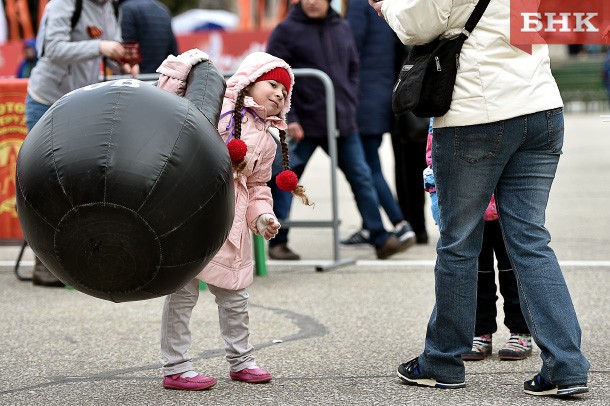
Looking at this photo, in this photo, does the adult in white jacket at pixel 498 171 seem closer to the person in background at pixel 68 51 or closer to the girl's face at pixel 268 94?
the girl's face at pixel 268 94

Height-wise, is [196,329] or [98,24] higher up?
[98,24]

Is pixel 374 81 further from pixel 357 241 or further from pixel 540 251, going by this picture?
pixel 540 251

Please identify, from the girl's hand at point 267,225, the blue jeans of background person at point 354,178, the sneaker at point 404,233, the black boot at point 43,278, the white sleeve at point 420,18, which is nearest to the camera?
the white sleeve at point 420,18

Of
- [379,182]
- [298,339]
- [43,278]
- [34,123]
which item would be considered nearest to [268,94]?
[298,339]

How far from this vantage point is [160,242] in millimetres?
3752

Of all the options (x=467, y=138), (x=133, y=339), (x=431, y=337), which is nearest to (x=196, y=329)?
(x=133, y=339)

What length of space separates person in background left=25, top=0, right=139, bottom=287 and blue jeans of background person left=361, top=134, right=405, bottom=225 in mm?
2426

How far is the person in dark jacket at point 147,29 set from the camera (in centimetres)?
907

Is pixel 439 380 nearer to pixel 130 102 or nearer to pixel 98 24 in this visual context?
pixel 130 102

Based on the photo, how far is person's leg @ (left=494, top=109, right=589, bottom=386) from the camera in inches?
173

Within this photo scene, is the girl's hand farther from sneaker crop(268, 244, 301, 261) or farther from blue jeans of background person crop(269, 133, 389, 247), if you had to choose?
sneaker crop(268, 244, 301, 261)

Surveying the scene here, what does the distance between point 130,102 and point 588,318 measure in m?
3.21

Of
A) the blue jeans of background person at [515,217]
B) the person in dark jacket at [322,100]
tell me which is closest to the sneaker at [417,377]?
the blue jeans of background person at [515,217]

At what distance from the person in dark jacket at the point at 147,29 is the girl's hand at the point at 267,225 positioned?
4.52m
